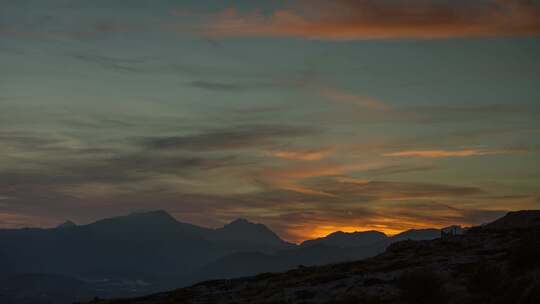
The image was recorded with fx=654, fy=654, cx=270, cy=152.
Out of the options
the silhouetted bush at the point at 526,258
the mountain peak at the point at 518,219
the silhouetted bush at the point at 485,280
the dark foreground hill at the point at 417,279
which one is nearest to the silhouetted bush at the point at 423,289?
the dark foreground hill at the point at 417,279

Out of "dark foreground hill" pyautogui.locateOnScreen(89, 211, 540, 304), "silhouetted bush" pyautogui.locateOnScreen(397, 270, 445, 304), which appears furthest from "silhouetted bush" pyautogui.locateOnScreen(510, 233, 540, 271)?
"silhouetted bush" pyautogui.locateOnScreen(397, 270, 445, 304)

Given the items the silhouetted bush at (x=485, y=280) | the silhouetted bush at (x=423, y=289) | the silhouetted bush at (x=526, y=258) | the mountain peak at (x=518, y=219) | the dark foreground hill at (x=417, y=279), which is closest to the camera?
the silhouetted bush at (x=423, y=289)

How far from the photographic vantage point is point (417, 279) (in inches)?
1772

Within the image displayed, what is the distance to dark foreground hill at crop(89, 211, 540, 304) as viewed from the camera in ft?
147

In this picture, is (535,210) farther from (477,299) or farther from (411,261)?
(477,299)

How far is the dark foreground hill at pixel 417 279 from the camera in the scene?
147ft

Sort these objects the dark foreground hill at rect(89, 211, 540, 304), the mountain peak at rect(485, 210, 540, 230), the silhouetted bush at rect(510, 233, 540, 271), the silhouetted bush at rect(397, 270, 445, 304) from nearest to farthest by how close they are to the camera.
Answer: the silhouetted bush at rect(397, 270, 445, 304)
the dark foreground hill at rect(89, 211, 540, 304)
the silhouetted bush at rect(510, 233, 540, 271)
the mountain peak at rect(485, 210, 540, 230)

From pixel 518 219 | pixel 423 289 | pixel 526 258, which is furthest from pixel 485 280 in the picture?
pixel 518 219

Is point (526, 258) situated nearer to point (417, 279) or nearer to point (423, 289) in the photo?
point (423, 289)

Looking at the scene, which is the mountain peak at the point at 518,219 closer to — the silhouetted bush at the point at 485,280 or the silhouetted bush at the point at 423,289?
the silhouetted bush at the point at 485,280

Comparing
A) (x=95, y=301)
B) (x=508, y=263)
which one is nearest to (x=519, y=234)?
(x=508, y=263)

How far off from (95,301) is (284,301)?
1023 inches

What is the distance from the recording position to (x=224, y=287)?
66.9 m

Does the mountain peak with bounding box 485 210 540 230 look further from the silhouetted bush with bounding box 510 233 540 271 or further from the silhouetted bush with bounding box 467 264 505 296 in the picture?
the silhouetted bush with bounding box 467 264 505 296
